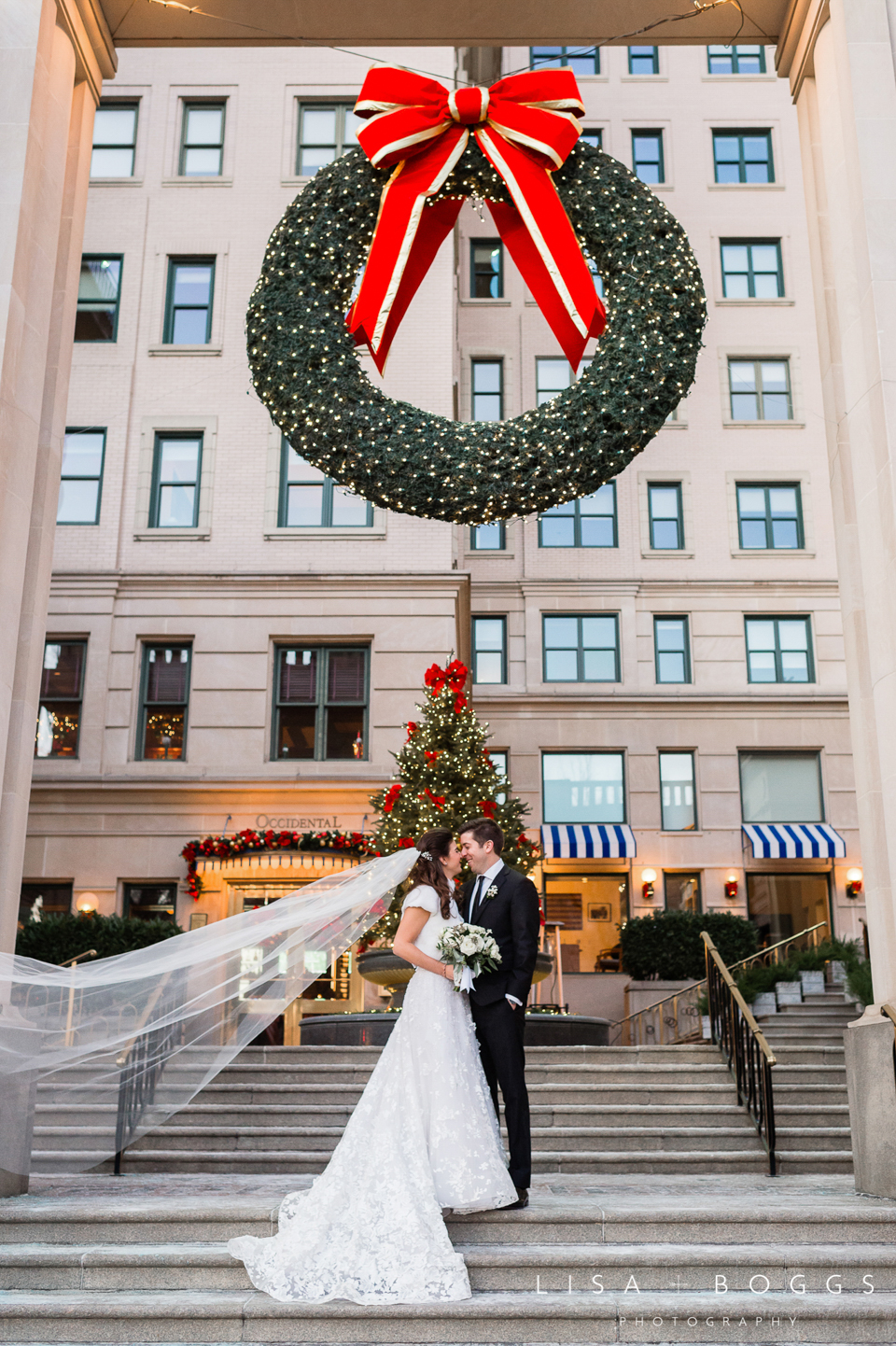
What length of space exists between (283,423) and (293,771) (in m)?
11.8

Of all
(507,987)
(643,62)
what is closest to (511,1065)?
(507,987)

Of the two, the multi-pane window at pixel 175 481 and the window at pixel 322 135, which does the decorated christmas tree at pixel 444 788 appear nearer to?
the multi-pane window at pixel 175 481

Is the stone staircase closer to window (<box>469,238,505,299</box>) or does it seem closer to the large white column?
the large white column

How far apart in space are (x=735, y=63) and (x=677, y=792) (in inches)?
683

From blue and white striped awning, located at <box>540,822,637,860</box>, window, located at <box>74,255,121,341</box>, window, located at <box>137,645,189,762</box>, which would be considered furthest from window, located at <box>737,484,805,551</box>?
window, located at <box>74,255,121,341</box>

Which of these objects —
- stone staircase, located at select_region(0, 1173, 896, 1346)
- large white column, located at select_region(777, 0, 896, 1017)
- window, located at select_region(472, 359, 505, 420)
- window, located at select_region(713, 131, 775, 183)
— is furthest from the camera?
window, located at select_region(713, 131, 775, 183)

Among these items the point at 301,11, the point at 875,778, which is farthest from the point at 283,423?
the point at 875,778

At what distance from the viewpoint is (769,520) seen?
85.5 ft

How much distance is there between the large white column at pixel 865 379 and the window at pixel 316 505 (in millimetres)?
12946

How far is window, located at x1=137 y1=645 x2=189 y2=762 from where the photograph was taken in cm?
2012

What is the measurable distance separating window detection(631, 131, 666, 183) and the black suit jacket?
24.7m

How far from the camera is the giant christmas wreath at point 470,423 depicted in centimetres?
801

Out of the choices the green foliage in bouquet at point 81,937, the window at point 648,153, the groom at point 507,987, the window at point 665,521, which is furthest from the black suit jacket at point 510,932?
the window at point 648,153

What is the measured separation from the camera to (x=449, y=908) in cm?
674
